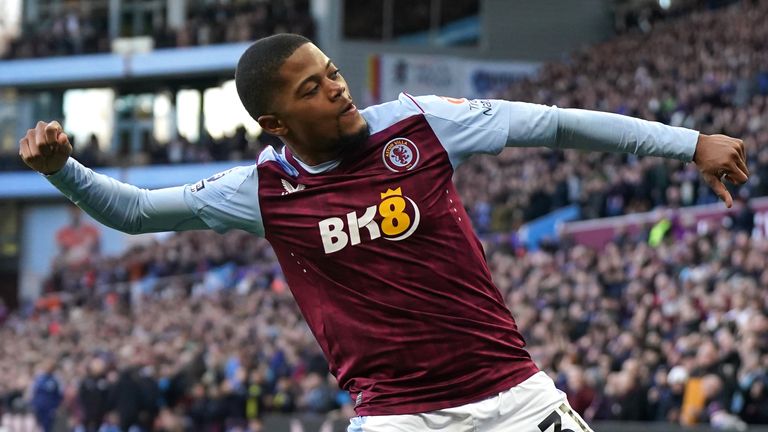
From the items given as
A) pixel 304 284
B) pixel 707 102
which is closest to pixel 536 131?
pixel 304 284

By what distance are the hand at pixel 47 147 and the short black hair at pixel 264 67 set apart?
640mm

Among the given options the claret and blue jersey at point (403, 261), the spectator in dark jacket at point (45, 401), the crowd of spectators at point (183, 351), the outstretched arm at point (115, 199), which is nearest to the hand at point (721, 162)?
the claret and blue jersey at point (403, 261)

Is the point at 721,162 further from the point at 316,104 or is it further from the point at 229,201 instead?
the point at 229,201

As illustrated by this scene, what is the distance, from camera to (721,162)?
4.81 meters

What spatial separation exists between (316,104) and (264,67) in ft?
0.71

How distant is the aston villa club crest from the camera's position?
5.04 meters

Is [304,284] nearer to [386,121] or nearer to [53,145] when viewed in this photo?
[386,121]

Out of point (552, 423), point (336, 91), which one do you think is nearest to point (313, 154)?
point (336, 91)

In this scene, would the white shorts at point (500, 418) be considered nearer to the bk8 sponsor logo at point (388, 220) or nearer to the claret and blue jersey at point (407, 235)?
the claret and blue jersey at point (407, 235)

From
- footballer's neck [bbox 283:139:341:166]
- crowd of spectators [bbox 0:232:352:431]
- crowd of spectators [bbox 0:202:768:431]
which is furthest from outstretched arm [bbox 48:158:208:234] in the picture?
crowd of spectators [bbox 0:232:352:431]

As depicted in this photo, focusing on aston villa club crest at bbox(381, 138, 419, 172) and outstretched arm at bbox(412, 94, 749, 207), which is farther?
aston villa club crest at bbox(381, 138, 419, 172)

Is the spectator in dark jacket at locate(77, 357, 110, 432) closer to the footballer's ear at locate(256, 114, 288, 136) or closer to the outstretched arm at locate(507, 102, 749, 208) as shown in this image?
the footballer's ear at locate(256, 114, 288, 136)

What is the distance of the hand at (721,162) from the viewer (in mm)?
4805

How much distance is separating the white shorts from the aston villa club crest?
850 mm
